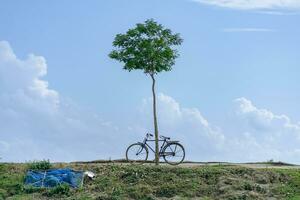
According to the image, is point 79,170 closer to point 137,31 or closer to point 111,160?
point 111,160

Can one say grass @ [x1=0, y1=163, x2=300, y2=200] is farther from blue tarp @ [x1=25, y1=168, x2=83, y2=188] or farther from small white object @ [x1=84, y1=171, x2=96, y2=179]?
blue tarp @ [x1=25, y1=168, x2=83, y2=188]

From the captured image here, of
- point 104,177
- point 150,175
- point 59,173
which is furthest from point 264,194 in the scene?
point 59,173

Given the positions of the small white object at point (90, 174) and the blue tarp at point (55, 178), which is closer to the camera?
the blue tarp at point (55, 178)

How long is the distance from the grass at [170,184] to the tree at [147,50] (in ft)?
7.25

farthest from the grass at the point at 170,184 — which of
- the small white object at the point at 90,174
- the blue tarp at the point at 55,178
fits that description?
the blue tarp at the point at 55,178

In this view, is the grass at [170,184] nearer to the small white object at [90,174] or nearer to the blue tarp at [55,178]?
the small white object at [90,174]

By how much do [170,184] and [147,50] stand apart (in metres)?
4.55

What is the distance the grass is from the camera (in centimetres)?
1917

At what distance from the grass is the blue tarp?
0.79ft

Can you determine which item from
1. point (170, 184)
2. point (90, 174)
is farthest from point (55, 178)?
point (170, 184)

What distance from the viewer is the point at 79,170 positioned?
20766 millimetres

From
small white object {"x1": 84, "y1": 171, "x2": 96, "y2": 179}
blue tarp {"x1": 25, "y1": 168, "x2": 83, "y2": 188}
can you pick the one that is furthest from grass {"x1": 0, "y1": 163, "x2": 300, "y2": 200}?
blue tarp {"x1": 25, "y1": 168, "x2": 83, "y2": 188}

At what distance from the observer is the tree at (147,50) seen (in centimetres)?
2231

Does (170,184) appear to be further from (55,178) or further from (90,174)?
(55,178)
